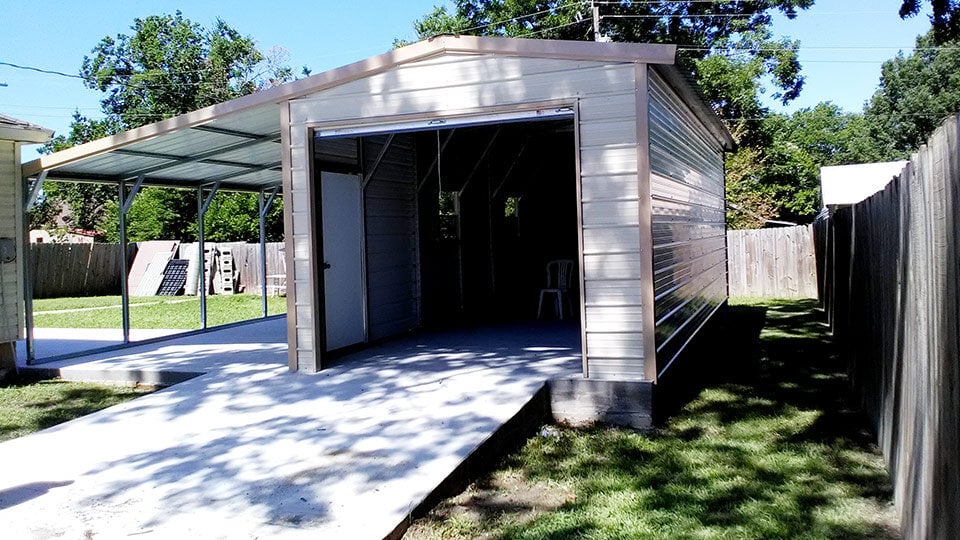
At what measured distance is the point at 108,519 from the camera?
3.67 metres

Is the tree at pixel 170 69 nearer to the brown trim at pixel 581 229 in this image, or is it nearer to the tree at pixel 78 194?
the tree at pixel 78 194

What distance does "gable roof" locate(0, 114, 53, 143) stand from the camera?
7.95 metres

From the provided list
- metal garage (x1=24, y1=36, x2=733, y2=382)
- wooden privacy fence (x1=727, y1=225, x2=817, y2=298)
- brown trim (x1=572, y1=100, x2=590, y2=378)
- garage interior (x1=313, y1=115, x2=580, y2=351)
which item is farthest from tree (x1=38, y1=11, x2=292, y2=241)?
brown trim (x1=572, y1=100, x2=590, y2=378)

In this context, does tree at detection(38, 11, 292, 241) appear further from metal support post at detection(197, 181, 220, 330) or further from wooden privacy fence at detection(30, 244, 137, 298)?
metal support post at detection(197, 181, 220, 330)

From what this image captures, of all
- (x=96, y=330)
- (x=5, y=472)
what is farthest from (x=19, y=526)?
(x=96, y=330)

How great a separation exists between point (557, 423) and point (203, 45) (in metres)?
30.7

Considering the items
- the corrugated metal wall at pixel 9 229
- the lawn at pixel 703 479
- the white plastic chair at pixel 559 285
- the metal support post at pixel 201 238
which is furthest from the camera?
the white plastic chair at pixel 559 285

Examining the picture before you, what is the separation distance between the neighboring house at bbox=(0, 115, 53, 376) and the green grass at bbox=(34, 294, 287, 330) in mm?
3757

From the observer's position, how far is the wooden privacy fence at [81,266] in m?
20.9

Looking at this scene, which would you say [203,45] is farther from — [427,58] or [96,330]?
[427,58]

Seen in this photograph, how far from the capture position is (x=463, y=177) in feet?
35.8

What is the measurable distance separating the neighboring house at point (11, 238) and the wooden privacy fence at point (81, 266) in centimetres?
1224

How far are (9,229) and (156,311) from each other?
775 centimetres

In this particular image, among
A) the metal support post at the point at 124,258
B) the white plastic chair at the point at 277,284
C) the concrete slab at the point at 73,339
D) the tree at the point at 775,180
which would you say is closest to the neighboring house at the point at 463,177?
the metal support post at the point at 124,258
